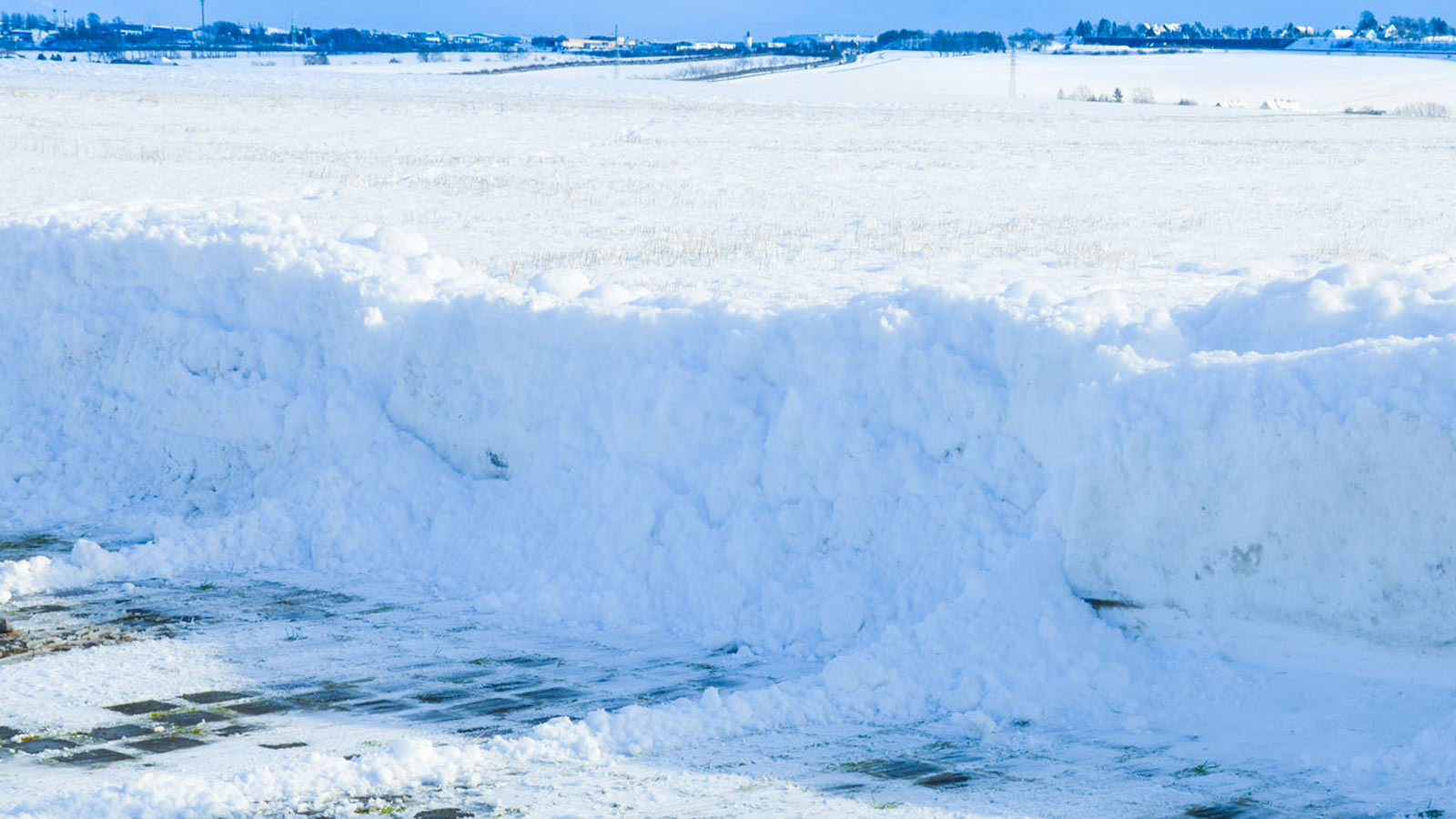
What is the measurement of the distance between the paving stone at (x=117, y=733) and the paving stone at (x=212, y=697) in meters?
0.34

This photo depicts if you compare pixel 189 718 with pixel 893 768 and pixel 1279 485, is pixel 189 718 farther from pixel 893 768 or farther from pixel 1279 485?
pixel 1279 485

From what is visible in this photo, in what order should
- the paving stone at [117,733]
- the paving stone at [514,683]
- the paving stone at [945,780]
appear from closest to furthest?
the paving stone at [945,780] < the paving stone at [117,733] < the paving stone at [514,683]

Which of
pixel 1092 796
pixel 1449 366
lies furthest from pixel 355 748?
pixel 1449 366

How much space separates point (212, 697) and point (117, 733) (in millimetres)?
487

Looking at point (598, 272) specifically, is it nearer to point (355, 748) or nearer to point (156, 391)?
point (156, 391)

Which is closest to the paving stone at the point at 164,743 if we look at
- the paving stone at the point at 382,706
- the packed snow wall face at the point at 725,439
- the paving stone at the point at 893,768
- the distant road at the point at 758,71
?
the paving stone at the point at 382,706

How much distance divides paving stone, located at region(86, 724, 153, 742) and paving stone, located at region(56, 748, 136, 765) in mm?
137

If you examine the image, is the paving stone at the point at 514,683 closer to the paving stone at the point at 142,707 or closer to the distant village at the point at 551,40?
the paving stone at the point at 142,707

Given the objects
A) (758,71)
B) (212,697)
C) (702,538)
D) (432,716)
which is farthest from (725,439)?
(758,71)

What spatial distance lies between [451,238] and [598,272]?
3.05 m

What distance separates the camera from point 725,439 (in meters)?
8.38

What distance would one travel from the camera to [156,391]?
33.8ft

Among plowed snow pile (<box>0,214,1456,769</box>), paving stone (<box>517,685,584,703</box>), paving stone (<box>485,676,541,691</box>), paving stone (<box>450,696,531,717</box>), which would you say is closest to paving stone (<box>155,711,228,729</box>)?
paving stone (<box>450,696,531,717</box>)

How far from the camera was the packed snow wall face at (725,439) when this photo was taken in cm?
666
